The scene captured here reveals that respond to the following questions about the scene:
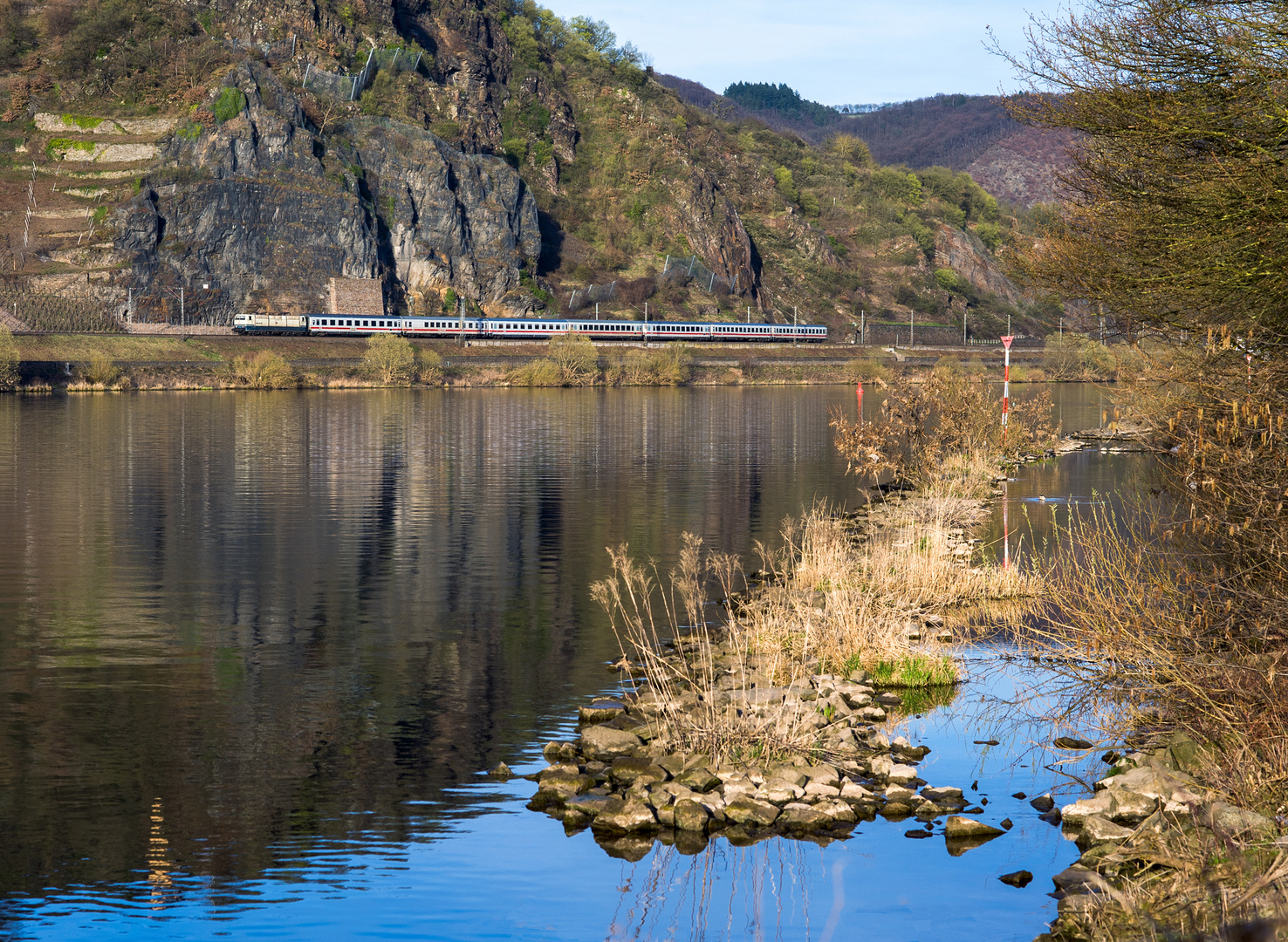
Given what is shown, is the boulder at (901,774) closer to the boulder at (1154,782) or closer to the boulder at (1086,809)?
the boulder at (1086,809)

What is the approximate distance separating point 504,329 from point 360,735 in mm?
123214

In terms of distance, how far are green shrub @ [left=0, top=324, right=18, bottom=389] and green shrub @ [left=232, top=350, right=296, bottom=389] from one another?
17529mm

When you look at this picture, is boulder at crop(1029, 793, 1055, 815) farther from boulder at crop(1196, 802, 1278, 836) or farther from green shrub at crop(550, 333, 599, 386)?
green shrub at crop(550, 333, 599, 386)

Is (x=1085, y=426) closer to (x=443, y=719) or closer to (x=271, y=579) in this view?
(x=271, y=579)

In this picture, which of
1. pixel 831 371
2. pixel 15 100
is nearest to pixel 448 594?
pixel 831 371

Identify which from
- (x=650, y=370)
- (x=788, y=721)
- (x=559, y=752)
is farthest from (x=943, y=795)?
(x=650, y=370)

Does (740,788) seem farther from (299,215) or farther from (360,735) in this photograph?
(299,215)

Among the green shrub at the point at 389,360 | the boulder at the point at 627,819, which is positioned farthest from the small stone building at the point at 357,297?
the boulder at the point at 627,819

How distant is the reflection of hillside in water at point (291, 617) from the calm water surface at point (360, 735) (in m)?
0.06

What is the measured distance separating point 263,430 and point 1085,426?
132 feet

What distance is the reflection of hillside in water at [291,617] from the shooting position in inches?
470

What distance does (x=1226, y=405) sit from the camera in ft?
→ 39.0

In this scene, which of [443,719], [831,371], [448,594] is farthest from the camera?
[831,371]

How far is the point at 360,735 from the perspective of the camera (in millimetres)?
13961
